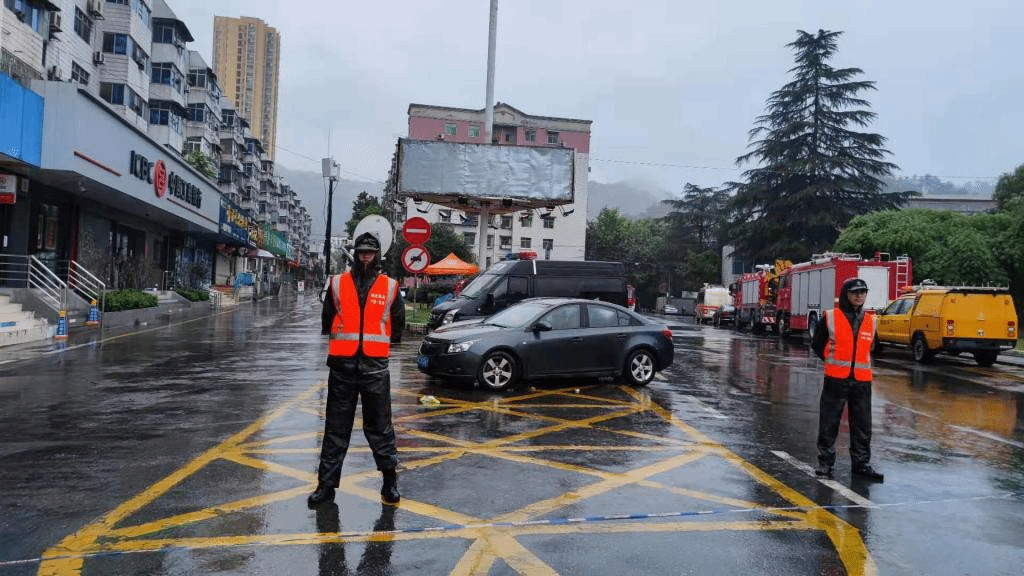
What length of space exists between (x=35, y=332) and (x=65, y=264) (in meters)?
10.9

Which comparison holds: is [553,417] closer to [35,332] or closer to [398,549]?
[398,549]

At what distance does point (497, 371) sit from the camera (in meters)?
10.5

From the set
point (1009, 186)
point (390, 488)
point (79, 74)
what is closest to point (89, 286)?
point (79, 74)

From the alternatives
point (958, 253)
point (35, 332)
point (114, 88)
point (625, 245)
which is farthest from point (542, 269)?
point (625, 245)

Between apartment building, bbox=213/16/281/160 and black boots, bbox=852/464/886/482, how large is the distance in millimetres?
158293

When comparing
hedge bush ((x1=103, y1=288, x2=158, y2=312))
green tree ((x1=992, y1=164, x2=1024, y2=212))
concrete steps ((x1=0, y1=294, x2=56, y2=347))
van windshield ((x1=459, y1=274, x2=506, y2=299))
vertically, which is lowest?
concrete steps ((x1=0, y1=294, x2=56, y2=347))

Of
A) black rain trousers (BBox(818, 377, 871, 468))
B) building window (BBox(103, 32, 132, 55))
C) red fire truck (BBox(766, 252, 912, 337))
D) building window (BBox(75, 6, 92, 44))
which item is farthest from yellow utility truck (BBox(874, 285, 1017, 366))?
building window (BBox(103, 32, 132, 55))

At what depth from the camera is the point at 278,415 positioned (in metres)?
8.42

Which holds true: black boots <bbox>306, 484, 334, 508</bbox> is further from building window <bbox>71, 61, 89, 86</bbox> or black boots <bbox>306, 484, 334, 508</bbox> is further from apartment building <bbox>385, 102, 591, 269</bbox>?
apartment building <bbox>385, 102, 591, 269</bbox>

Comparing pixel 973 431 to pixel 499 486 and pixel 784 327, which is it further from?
pixel 784 327

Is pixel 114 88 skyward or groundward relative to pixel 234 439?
skyward

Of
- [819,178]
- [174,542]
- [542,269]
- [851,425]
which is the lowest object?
[174,542]

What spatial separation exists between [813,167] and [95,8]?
39.3 meters

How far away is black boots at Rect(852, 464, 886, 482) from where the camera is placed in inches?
248
